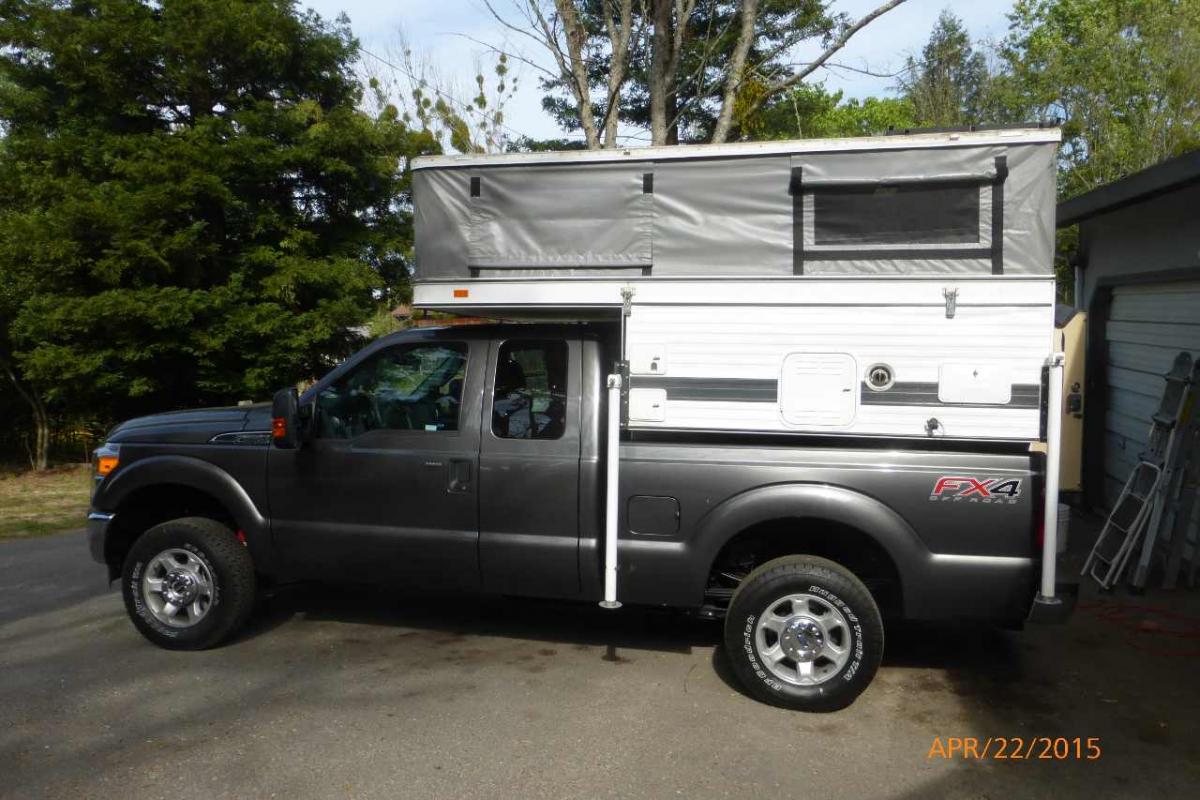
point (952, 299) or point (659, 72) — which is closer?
point (952, 299)

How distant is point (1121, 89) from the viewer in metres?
17.7

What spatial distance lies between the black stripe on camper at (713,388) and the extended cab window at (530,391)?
0.55 metres

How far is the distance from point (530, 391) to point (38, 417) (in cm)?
1401

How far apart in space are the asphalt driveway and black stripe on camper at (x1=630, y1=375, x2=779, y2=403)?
1536 millimetres

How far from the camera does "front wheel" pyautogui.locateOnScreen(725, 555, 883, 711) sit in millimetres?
4336

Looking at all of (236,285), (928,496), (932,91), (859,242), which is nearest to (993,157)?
(859,242)

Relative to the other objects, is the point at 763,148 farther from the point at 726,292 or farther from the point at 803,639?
the point at 803,639

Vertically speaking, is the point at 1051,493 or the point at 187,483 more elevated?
the point at 1051,493

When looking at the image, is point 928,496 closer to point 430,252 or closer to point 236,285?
point 430,252

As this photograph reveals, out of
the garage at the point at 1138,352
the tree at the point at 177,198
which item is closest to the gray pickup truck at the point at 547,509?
the garage at the point at 1138,352

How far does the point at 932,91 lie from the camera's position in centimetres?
2377

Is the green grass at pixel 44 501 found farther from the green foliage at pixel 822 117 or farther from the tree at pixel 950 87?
the tree at pixel 950 87

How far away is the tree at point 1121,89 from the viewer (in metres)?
16.6

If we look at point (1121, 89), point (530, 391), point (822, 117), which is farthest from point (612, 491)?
point (822, 117)
